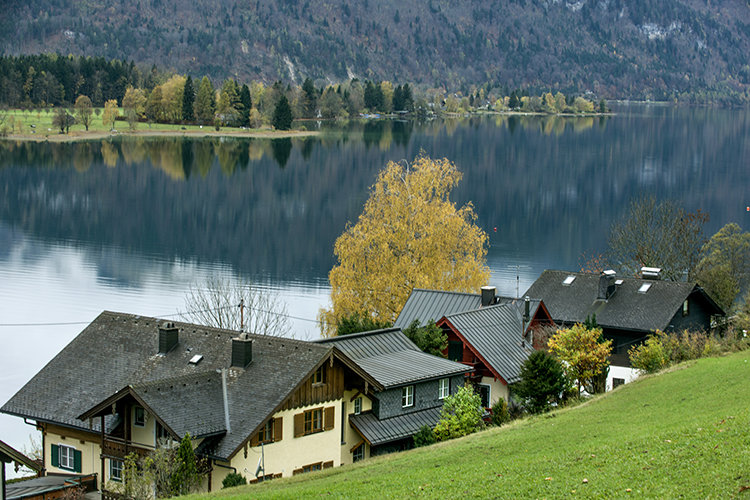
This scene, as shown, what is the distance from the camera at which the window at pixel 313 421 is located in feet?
98.6

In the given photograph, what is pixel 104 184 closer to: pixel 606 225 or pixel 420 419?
pixel 606 225

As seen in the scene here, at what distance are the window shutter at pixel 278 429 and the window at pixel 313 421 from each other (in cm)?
106

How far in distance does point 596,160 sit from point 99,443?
153m

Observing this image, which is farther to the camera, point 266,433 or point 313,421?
point 313,421

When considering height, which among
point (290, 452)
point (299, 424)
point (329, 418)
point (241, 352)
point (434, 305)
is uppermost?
point (241, 352)

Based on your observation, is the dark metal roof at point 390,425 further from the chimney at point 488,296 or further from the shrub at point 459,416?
the chimney at point 488,296

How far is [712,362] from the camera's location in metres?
33.7

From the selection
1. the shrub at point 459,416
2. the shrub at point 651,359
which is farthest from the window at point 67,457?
the shrub at point 651,359

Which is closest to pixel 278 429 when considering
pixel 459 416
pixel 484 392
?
pixel 459 416

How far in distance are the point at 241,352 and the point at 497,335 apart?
13.1 meters

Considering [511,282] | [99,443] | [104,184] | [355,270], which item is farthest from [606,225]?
[99,443]

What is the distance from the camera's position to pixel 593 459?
65.5 ft

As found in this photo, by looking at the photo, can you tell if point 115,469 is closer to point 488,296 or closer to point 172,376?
point 172,376

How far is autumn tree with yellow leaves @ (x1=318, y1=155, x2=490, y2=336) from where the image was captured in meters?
55.0
